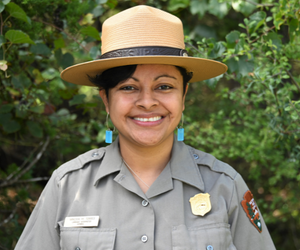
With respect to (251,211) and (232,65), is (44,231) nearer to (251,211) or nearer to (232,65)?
(251,211)

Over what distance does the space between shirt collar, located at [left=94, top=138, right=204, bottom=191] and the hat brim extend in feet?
1.32

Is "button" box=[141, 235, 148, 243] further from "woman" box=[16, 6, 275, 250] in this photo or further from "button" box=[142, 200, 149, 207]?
"button" box=[142, 200, 149, 207]

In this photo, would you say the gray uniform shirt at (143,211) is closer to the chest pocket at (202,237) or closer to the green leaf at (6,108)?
the chest pocket at (202,237)

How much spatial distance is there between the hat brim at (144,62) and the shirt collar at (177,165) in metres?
0.40

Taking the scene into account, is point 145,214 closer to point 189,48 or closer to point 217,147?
point 189,48

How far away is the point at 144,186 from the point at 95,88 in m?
1.13

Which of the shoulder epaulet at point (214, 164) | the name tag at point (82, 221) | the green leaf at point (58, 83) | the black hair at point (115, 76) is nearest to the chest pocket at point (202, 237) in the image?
the shoulder epaulet at point (214, 164)

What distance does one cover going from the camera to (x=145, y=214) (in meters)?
1.61

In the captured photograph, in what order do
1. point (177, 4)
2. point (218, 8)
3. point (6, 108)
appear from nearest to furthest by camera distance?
point (6, 108)
point (218, 8)
point (177, 4)

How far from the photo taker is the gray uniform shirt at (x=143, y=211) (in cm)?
157

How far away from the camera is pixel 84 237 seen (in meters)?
1.60

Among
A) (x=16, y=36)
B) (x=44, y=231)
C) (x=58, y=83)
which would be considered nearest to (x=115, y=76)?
(x=16, y=36)

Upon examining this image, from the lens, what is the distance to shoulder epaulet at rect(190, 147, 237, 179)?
175 cm

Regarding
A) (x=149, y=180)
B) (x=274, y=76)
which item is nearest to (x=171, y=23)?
(x=149, y=180)
